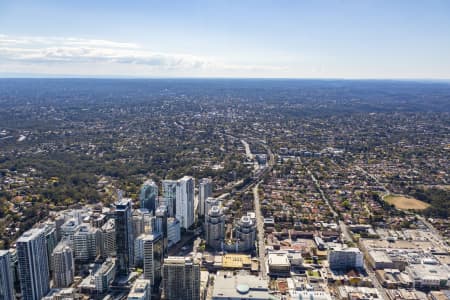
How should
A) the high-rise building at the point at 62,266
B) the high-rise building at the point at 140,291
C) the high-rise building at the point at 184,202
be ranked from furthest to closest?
the high-rise building at the point at 184,202 → the high-rise building at the point at 62,266 → the high-rise building at the point at 140,291

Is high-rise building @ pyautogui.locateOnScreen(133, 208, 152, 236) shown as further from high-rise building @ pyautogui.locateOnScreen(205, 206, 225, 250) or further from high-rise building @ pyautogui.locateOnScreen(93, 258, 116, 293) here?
high-rise building @ pyautogui.locateOnScreen(205, 206, 225, 250)

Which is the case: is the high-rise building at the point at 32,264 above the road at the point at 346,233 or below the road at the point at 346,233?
above

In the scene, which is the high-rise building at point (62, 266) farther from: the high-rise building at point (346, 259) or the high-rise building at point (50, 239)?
the high-rise building at point (346, 259)

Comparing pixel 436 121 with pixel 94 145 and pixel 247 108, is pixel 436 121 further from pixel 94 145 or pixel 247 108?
pixel 94 145

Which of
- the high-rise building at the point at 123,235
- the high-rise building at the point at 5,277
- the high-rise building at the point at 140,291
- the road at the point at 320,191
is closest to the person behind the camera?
the high-rise building at the point at 140,291

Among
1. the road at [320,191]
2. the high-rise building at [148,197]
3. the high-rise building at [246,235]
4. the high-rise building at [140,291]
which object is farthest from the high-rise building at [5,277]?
the road at [320,191]
